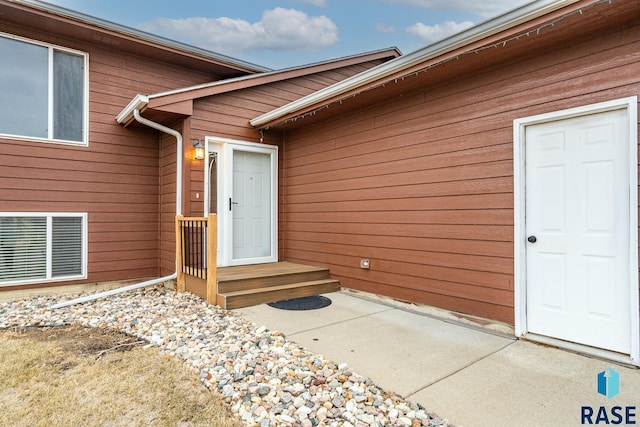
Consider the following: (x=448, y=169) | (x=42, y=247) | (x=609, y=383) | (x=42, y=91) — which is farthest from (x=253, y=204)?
(x=609, y=383)

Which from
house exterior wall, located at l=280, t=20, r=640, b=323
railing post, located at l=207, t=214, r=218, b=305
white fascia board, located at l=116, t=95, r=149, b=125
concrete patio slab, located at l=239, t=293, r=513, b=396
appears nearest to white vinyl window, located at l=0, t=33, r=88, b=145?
white fascia board, located at l=116, t=95, r=149, b=125

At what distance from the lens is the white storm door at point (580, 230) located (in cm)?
263

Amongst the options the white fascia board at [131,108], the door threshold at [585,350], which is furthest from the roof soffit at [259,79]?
the door threshold at [585,350]

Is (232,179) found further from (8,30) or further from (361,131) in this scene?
(8,30)

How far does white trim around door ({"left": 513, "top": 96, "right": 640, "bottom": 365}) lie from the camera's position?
8.31ft

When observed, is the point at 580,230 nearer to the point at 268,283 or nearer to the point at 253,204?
the point at 268,283

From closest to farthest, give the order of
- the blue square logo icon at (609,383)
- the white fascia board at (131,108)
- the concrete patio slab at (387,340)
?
the blue square logo icon at (609,383) < the concrete patio slab at (387,340) < the white fascia board at (131,108)

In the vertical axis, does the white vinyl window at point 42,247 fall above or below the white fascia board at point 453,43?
below

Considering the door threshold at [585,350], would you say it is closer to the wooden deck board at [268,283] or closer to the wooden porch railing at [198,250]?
the wooden deck board at [268,283]

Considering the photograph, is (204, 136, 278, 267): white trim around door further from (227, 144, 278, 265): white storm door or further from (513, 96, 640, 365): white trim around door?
(513, 96, 640, 365): white trim around door

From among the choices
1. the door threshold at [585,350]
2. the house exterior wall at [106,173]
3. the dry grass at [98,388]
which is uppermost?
the house exterior wall at [106,173]

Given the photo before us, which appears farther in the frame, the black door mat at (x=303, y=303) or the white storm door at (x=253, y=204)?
the white storm door at (x=253, y=204)

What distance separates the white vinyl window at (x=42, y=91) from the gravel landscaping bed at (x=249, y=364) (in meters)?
2.26

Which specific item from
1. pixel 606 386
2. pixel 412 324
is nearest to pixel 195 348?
pixel 412 324
